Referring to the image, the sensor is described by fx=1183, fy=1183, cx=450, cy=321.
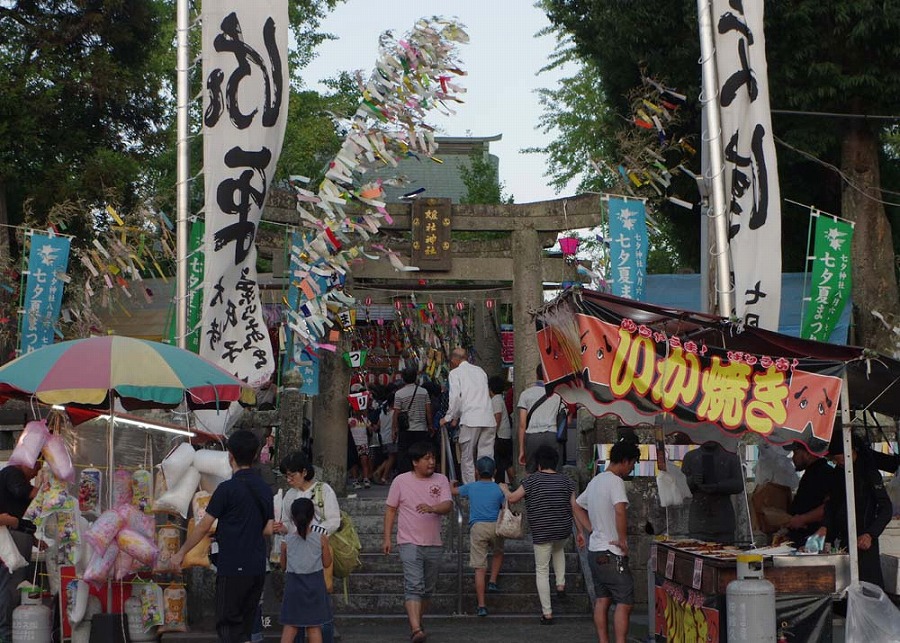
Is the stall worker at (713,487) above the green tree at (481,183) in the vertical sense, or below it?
below

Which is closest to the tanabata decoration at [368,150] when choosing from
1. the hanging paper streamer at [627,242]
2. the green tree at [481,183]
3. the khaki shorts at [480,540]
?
the hanging paper streamer at [627,242]

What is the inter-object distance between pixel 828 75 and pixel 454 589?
9.58 meters

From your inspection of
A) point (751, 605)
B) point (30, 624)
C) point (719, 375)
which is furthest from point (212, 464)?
point (751, 605)

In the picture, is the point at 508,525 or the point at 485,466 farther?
the point at 485,466

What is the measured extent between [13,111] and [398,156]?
8.41 meters

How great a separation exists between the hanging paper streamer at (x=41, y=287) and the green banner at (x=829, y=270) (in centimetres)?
1076

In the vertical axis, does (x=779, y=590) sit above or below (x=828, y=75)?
below

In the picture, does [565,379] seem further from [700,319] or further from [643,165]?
[643,165]

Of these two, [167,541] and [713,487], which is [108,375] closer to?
[167,541]

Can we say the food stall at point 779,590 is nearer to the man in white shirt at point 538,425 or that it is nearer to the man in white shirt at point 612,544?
the man in white shirt at point 612,544

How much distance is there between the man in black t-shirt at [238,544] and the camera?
344 inches

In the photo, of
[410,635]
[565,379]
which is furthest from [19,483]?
[565,379]

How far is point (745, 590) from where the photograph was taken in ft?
27.4

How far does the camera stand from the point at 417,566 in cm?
1078
